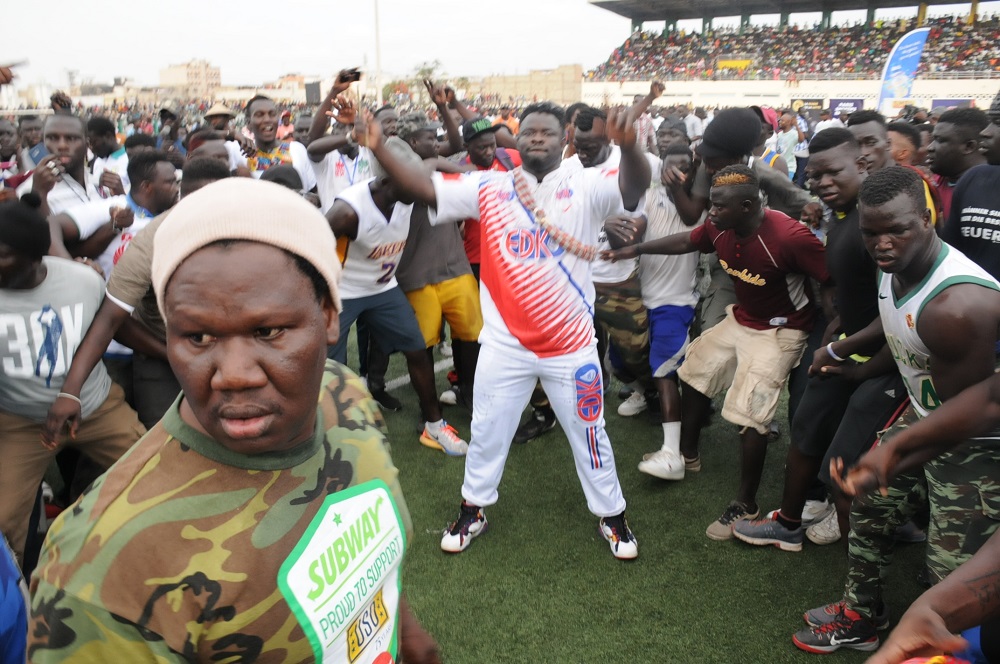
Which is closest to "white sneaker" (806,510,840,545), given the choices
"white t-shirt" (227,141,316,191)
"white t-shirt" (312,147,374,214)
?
"white t-shirt" (312,147,374,214)

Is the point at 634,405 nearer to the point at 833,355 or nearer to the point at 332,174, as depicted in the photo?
the point at 833,355

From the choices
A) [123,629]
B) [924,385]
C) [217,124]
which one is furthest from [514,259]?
[217,124]

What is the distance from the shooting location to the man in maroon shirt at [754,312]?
151 inches

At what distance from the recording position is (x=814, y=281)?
13.4 ft

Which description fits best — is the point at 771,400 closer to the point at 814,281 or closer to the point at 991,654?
the point at 814,281

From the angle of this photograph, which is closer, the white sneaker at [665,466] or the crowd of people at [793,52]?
the white sneaker at [665,466]

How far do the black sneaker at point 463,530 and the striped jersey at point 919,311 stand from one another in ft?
7.38

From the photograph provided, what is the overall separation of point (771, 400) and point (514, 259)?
66.3 inches

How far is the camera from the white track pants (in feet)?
12.1

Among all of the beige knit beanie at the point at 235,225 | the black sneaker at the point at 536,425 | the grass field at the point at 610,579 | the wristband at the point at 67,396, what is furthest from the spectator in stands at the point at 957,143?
the wristband at the point at 67,396

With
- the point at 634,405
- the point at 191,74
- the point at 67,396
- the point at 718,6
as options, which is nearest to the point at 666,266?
the point at 634,405

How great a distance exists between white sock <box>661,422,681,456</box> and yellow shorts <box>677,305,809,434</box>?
464 millimetres

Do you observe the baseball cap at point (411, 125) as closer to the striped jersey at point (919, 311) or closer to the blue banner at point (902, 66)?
the striped jersey at point (919, 311)

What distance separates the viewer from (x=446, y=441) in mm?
5125
